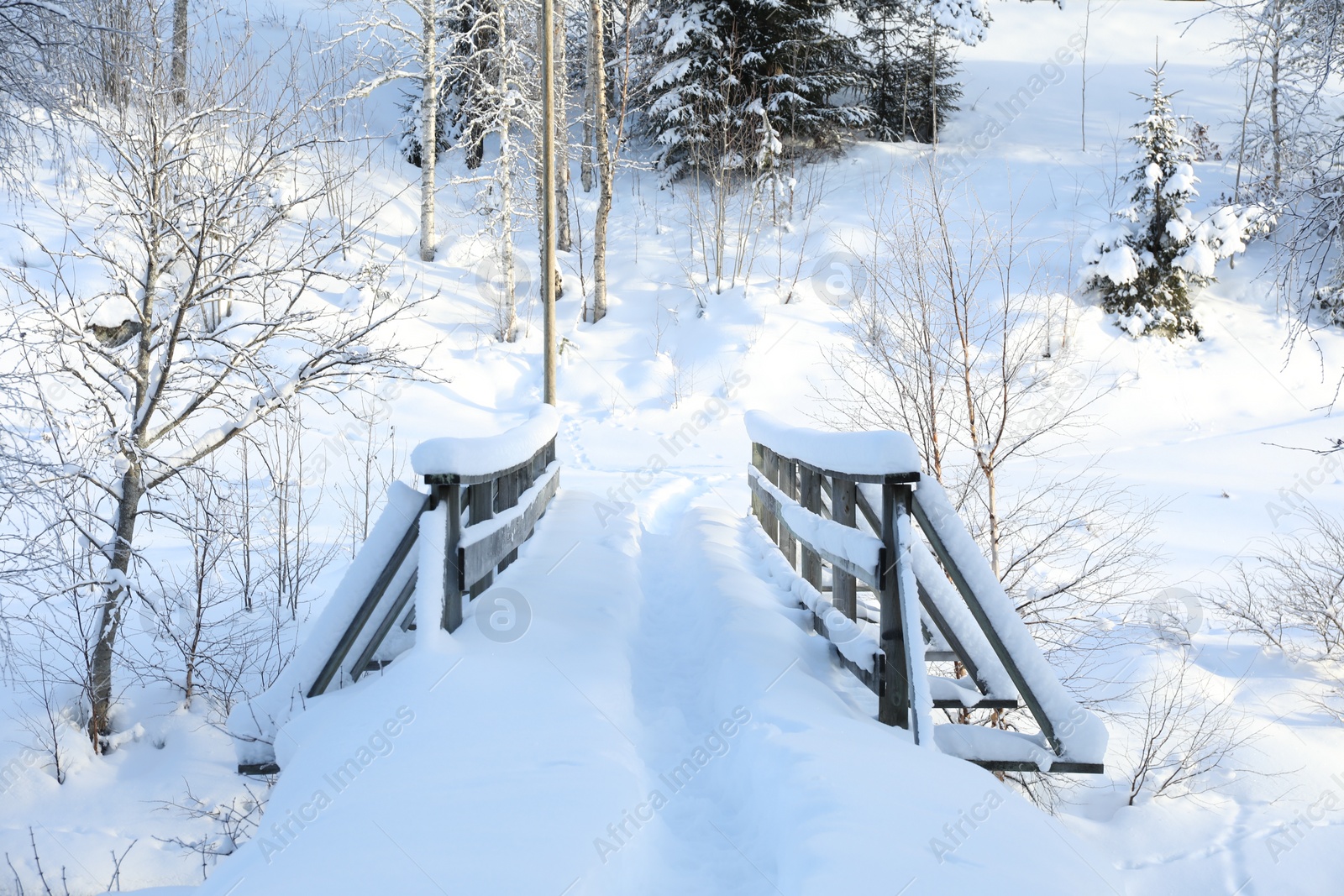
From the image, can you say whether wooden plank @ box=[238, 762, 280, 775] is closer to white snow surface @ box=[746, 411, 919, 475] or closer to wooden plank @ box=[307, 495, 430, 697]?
wooden plank @ box=[307, 495, 430, 697]

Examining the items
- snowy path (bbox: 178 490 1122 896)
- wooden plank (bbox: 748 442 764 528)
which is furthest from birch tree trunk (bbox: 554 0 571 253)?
snowy path (bbox: 178 490 1122 896)

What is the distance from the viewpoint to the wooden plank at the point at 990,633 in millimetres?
3863

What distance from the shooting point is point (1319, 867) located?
6570 mm

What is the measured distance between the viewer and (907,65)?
2416 centimetres

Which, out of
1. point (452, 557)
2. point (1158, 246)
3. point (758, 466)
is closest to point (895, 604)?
point (452, 557)

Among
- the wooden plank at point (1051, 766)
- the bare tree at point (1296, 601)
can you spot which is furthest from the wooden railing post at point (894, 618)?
the bare tree at point (1296, 601)

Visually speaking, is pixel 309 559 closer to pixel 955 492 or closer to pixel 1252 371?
pixel 955 492

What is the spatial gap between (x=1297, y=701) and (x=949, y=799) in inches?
311

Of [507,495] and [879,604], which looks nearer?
[879,604]

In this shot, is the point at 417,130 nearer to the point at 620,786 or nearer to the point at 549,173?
the point at 549,173

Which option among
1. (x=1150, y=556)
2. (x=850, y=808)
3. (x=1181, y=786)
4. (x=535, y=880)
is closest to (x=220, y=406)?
(x=535, y=880)

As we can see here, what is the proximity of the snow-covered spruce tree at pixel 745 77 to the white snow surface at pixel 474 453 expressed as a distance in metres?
16.2

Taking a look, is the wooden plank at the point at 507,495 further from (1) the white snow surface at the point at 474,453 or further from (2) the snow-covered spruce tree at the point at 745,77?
(2) the snow-covered spruce tree at the point at 745,77

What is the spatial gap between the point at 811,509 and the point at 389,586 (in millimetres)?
2844
